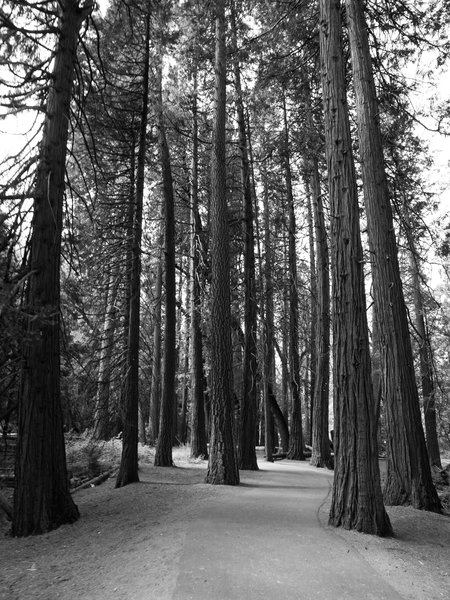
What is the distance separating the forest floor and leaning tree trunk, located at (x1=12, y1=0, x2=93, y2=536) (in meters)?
0.42

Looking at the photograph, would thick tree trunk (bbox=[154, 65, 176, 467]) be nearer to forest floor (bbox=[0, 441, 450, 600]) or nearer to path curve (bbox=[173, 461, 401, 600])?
forest floor (bbox=[0, 441, 450, 600])

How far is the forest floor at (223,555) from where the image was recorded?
13.8 ft

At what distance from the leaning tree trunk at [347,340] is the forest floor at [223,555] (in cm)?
42

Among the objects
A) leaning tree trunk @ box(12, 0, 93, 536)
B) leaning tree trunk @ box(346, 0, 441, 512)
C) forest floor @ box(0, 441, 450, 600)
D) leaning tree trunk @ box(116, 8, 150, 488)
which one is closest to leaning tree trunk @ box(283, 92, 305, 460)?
leaning tree trunk @ box(116, 8, 150, 488)

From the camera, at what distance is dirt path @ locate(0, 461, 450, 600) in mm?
4203

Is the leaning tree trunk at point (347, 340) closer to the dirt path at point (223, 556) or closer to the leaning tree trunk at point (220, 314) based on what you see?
the dirt path at point (223, 556)

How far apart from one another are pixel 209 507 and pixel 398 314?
4.70 meters

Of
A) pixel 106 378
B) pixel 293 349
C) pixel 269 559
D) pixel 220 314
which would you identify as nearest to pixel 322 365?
pixel 293 349

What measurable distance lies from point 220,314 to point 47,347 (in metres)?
4.64

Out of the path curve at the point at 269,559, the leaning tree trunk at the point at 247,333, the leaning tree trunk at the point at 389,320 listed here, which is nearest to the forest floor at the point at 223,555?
the path curve at the point at 269,559

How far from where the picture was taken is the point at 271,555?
499 centimetres

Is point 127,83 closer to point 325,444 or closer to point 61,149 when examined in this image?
point 61,149

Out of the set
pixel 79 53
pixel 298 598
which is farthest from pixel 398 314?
pixel 79 53

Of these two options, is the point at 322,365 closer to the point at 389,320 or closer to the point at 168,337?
the point at 168,337
